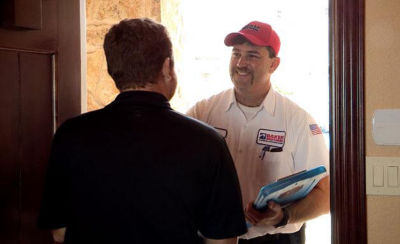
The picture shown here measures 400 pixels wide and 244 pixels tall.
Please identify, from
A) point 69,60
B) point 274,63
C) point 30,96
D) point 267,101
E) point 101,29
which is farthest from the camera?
point 101,29

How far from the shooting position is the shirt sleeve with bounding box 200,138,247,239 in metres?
1.05

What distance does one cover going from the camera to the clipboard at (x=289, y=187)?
4.87 feet

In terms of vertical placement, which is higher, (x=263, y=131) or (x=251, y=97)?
(x=251, y=97)

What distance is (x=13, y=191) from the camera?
4.08 feet

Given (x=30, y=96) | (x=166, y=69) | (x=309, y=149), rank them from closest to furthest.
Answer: (x=166, y=69) → (x=30, y=96) → (x=309, y=149)

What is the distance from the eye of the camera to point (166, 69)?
1.14 m

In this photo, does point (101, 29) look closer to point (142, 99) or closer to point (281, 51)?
point (142, 99)

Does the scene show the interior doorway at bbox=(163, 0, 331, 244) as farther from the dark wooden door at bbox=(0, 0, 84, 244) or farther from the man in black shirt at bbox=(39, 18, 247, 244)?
the man in black shirt at bbox=(39, 18, 247, 244)

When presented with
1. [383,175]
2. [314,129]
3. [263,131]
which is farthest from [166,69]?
[314,129]

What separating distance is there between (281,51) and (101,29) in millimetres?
3500

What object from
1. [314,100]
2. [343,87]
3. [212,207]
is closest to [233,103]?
[343,87]

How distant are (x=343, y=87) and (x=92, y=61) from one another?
6.20ft

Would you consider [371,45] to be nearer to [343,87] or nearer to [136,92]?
[343,87]

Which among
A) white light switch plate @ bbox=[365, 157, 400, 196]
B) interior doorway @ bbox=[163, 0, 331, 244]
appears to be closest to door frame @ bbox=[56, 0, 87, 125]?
white light switch plate @ bbox=[365, 157, 400, 196]
